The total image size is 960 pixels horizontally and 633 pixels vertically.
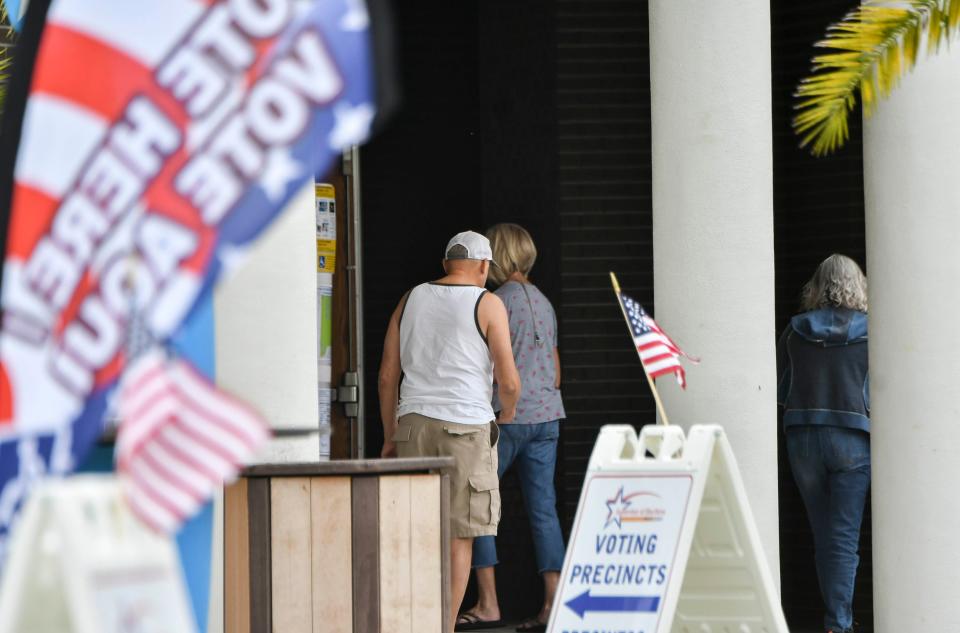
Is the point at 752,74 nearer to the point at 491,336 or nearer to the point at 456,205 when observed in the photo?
the point at 491,336

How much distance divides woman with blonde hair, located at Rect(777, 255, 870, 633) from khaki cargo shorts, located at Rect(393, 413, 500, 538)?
1.61 metres

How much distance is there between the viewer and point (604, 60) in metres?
8.88

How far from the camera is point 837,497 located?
307 inches

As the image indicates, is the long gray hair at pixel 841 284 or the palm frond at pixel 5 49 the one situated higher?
the palm frond at pixel 5 49

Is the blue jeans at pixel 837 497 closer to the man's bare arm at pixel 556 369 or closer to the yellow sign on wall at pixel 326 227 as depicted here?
the man's bare arm at pixel 556 369

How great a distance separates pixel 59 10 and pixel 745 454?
4030 millimetres

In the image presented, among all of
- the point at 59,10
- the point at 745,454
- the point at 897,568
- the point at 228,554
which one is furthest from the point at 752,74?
the point at 59,10

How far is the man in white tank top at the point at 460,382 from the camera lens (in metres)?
7.25

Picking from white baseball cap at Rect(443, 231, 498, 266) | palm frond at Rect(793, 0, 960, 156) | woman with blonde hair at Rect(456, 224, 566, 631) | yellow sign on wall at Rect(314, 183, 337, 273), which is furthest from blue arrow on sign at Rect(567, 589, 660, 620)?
→ yellow sign on wall at Rect(314, 183, 337, 273)

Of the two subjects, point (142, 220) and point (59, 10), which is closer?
point (142, 220)

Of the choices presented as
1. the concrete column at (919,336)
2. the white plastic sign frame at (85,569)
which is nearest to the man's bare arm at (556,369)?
the concrete column at (919,336)

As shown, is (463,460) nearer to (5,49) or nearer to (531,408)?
(531,408)

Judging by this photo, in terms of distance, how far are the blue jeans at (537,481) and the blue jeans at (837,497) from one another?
47.0 inches

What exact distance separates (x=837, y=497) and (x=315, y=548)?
3.56m
